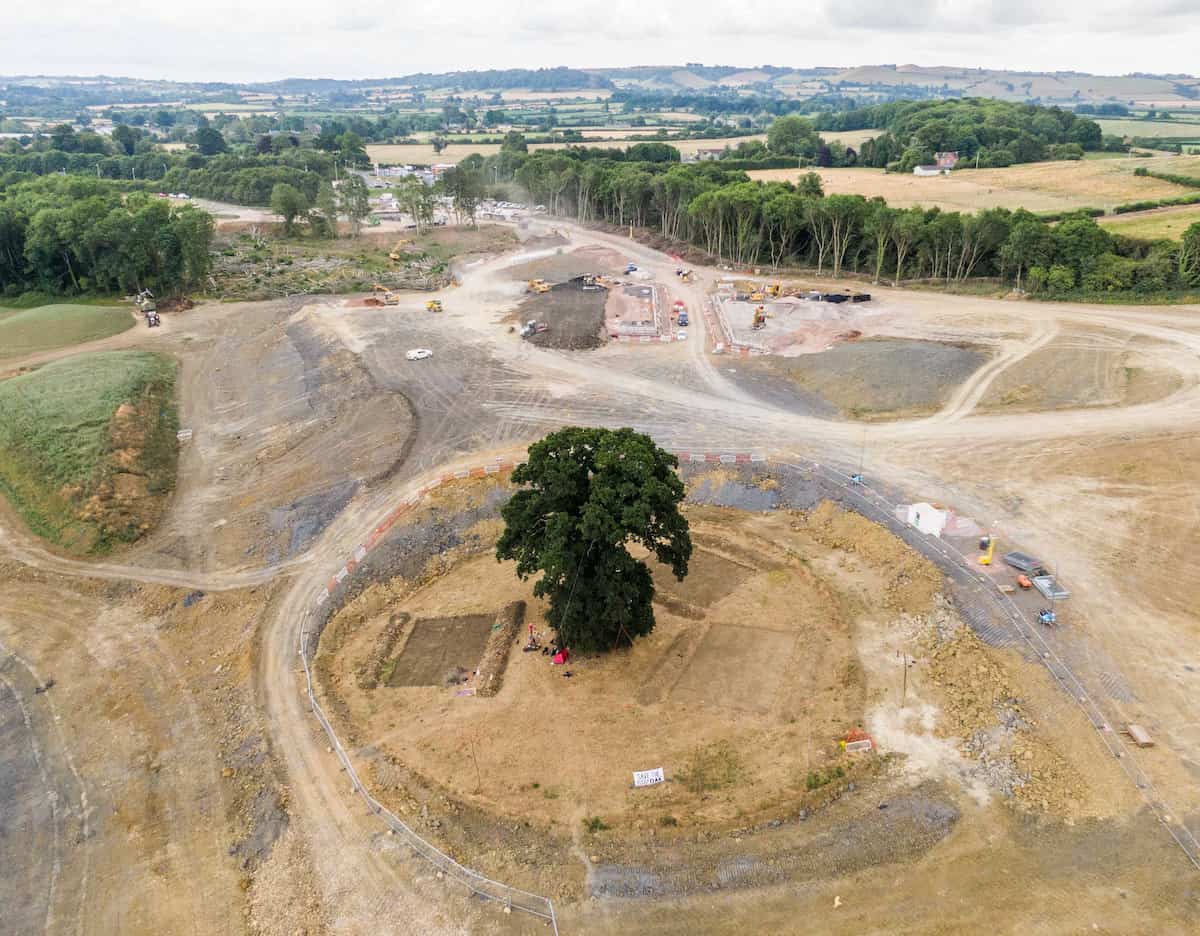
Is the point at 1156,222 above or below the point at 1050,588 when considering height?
above

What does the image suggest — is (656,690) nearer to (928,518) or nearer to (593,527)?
(593,527)

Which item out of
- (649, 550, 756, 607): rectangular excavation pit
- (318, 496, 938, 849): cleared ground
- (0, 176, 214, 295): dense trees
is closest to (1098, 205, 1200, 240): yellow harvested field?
(318, 496, 938, 849): cleared ground

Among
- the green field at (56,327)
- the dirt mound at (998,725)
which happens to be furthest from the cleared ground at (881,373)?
the green field at (56,327)

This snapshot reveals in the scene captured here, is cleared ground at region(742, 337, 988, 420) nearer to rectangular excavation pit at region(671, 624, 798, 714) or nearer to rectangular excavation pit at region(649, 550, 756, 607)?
rectangular excavation pit at region(649, 550, 756, 607)

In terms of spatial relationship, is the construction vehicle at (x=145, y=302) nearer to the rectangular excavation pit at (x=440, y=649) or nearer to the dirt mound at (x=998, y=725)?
the rectangular excavation pit at (x=440, y=649)

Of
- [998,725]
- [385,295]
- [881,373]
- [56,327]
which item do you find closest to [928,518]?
[998,725]

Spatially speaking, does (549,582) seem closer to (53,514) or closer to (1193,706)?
(1193,706)
